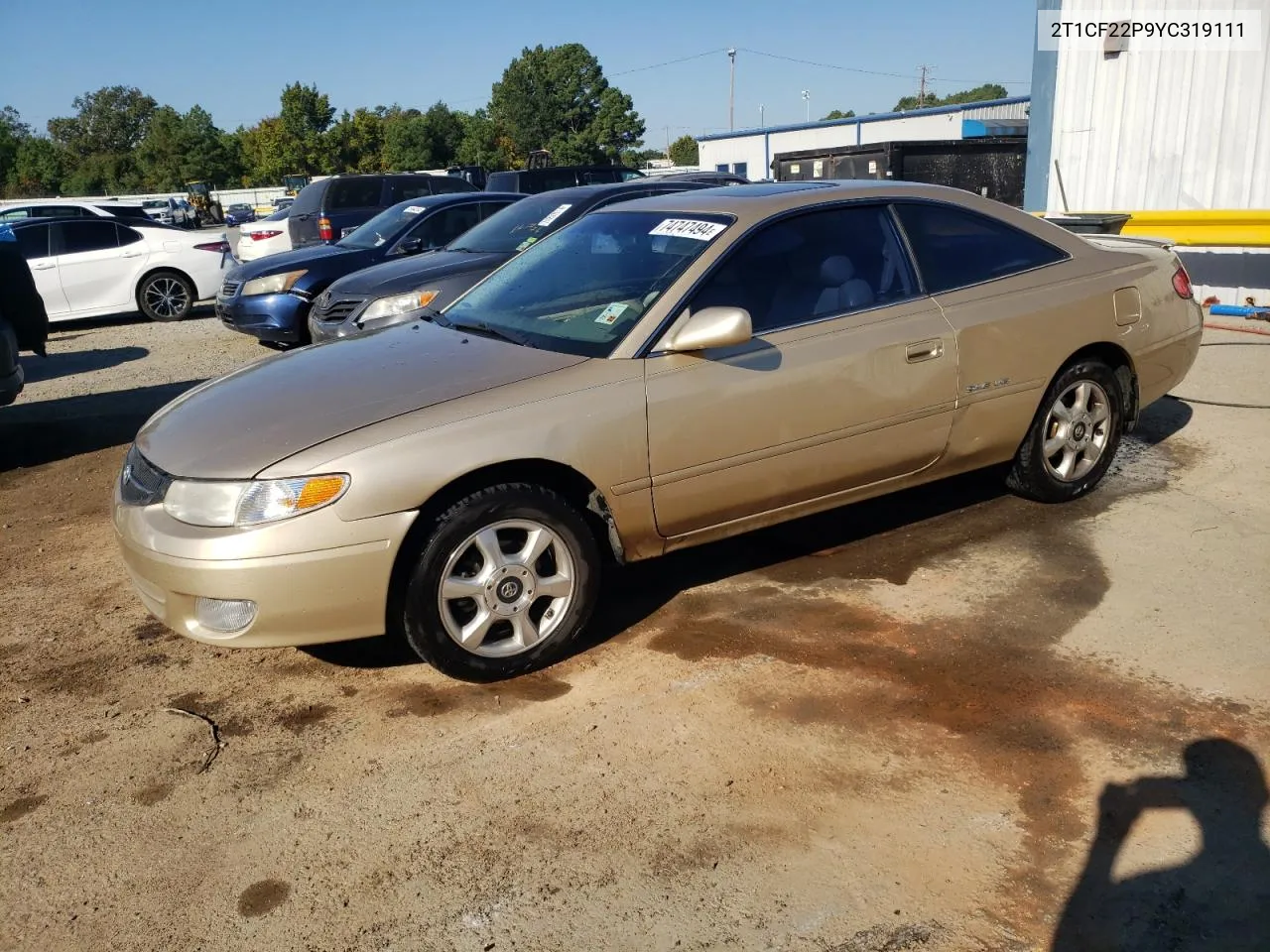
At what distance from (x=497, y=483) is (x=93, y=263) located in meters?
12.2

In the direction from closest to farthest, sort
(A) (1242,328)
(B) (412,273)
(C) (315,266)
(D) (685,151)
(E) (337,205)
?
(B) (412,273)
(A) (1242,328)
(C) (315,266)
(E) (337,205)
(D) (685,151)

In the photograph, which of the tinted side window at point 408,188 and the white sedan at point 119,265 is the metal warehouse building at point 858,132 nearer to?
the tinted side window at point 408,188

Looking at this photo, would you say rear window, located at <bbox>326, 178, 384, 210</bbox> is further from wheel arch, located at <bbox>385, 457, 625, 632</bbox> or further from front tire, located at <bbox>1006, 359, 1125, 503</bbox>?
wheel arch, located at <bbox>385, 457, 625, 632</bbox>

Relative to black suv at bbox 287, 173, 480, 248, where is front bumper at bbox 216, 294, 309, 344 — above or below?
below

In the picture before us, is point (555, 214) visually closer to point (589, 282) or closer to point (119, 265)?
point (589, 282)

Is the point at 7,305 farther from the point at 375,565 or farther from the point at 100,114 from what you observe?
the point at 100,114

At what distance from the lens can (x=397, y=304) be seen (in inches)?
320

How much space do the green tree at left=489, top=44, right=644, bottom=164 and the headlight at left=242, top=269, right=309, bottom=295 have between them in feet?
295

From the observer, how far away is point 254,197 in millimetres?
61375

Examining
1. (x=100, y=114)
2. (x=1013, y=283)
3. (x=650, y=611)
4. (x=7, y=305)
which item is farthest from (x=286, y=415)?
(x=100, y=114)

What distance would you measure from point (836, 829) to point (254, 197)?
6482cm

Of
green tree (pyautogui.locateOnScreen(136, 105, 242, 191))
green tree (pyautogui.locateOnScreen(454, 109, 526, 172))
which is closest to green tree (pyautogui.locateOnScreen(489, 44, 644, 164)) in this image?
green tree (pyautogui.locateOnScreen(454, 109, 526, 172))

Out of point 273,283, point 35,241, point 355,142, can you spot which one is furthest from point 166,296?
point 355,142

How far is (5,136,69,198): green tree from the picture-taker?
7094 centimetres
